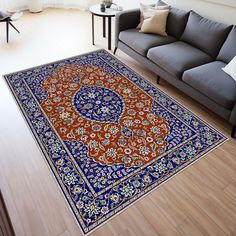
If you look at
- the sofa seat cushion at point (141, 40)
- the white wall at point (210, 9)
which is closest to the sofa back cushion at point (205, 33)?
the white wall at point (210, 9)

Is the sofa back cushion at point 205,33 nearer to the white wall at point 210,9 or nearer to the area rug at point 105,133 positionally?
the white wall at point 210,9

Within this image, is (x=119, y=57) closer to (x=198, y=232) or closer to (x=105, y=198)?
(x=105, y=198)

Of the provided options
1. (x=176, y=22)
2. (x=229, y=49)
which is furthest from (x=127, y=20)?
(x=229, y=49)

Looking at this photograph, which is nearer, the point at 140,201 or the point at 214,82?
the point at 140,201

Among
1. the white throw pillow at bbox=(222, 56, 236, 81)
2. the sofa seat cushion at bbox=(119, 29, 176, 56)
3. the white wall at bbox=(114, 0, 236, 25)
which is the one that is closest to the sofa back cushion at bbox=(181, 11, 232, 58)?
the white wall at bbox=(114, 0, 236, 25)

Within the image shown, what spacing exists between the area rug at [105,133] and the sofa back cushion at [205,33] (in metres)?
0.73

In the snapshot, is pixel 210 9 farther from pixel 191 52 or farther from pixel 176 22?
pixel 191 52

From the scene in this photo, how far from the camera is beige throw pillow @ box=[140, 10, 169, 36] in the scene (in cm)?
316

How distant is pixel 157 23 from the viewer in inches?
125

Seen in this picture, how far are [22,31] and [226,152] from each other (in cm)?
388

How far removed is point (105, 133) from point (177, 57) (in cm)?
118

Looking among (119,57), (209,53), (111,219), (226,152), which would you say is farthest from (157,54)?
(111,219)

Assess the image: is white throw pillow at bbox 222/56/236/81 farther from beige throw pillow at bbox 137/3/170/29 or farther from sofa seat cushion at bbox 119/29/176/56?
beige throw pillow at bbox 137/3/170/29

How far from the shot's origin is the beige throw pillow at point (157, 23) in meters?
3.16
